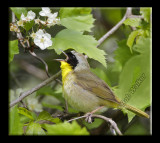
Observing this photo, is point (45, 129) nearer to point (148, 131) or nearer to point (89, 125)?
point (89, 125)

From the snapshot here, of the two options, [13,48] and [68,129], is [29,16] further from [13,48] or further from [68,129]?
[68,129]

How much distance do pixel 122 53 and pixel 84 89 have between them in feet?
0.92

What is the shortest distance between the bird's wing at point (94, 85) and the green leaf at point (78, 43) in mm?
86

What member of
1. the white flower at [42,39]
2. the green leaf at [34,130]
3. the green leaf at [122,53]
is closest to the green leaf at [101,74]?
the green leaf at [122,53]

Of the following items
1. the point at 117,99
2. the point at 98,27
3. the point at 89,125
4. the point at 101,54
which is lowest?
the point at 89,125

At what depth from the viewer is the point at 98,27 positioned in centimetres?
144

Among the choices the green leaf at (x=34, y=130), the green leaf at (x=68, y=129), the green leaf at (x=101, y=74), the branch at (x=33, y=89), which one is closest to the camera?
the green leaf at (x=68, y=129)

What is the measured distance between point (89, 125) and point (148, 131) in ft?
0.79

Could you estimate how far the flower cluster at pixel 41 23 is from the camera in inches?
46.2

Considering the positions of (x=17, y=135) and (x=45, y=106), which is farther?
(x=45, y=106)

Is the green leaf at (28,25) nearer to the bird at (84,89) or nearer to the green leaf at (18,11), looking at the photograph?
the green leaf at (18,11)

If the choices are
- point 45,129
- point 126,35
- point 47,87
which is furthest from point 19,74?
point 126,35

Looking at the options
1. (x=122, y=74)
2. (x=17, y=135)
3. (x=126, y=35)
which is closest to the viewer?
(x=17, y=135)

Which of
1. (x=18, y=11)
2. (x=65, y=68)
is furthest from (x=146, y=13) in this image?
(x=18, y=11)
